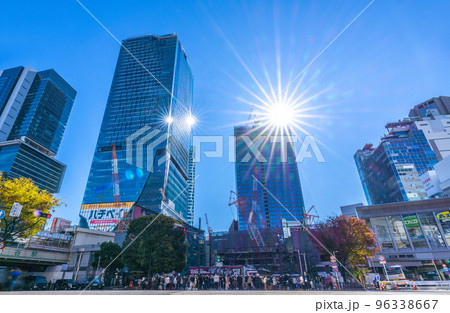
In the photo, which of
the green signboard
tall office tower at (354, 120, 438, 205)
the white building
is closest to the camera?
the green signboard

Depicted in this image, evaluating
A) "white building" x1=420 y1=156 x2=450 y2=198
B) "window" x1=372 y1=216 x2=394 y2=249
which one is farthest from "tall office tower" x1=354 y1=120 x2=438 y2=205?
"window" x1=372 y1=216 x2=394 y2=249

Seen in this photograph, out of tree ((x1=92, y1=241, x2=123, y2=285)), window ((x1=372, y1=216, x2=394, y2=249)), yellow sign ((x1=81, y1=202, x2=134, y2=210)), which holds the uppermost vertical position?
yellow sign ((x1=81, y1=202, x2=134, y2=210))

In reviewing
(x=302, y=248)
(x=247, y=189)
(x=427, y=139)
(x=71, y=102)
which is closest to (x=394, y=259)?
(x=302, y=248)

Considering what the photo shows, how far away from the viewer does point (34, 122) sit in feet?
452

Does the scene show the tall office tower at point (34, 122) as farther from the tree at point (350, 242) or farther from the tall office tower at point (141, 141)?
the tree at point (350, 242)

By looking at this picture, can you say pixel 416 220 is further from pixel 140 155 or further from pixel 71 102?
pixel 71 102

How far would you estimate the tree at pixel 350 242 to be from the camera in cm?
3161

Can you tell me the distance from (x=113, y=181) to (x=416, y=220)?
10691 centimetres

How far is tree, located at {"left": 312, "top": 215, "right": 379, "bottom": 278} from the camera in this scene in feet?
104

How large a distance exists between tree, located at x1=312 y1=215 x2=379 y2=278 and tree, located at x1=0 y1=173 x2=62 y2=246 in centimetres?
3331

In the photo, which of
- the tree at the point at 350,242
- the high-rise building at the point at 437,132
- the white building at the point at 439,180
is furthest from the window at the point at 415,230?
the high-rise building at the point at 437,132

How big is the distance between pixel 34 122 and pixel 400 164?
19823 cm

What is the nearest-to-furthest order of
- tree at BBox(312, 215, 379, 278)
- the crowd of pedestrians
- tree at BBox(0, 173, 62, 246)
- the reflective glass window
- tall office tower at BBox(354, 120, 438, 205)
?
Answer: tree at BBox(0, 173, 62, 246) → the crowd of pedestrians → tree at BBox(312, 215, 379, 278) → the reflective glass window → tall office tower at BBox(354, 120, 438, 205)

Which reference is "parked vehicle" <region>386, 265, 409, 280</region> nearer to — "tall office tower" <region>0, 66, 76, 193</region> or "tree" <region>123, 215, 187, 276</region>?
"tree" <region>123, 215, 187, 276</region>
